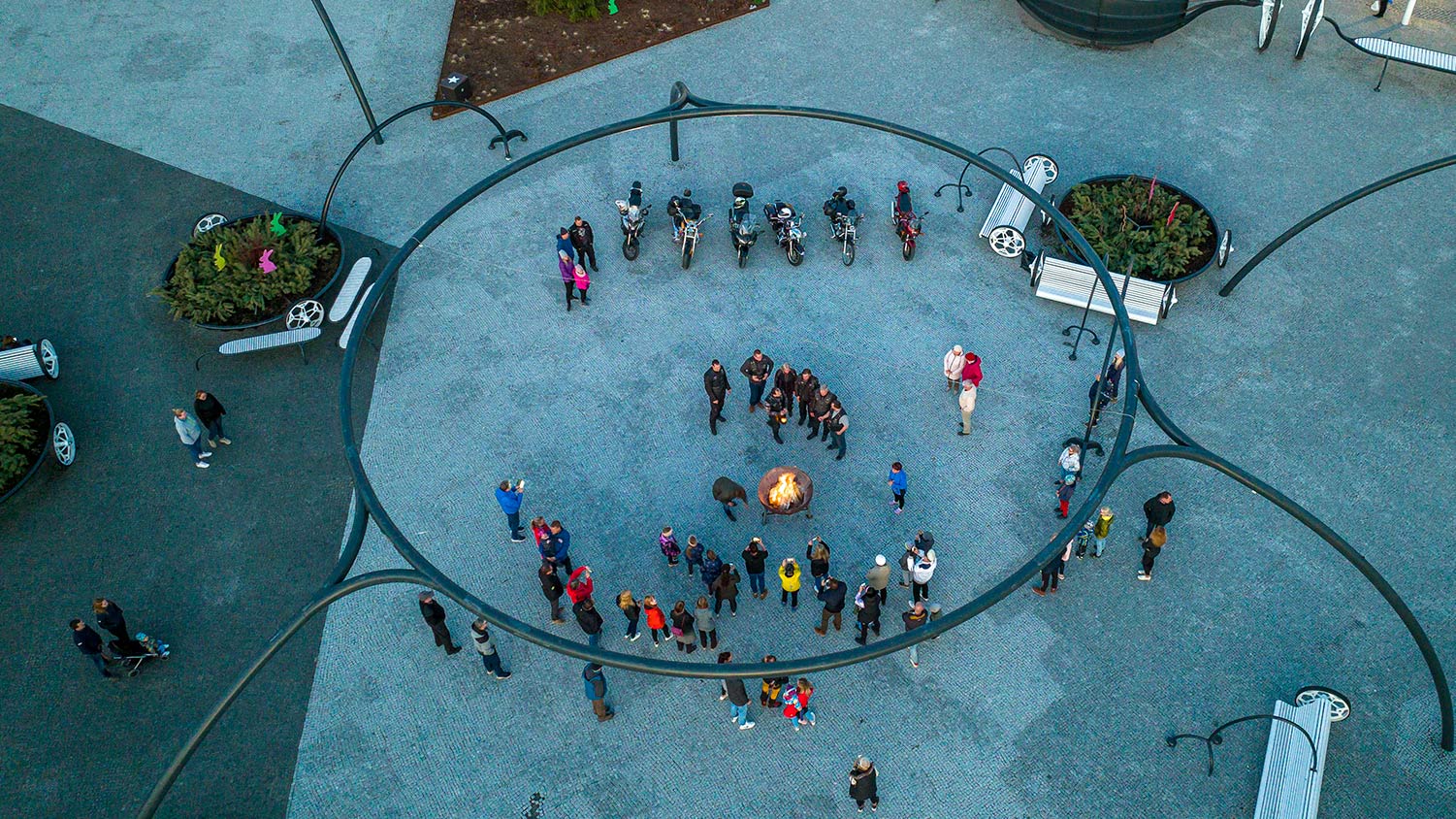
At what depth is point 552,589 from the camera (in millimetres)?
15562

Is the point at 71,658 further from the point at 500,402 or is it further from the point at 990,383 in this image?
the point at 990,383

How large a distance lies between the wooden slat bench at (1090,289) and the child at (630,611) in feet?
32.0

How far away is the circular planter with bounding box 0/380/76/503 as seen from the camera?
1761 cm

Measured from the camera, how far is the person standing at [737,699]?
14.2m

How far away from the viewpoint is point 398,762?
48.3 feet

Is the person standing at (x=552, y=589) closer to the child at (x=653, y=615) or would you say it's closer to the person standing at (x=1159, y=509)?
the child at (x=653, y=615)

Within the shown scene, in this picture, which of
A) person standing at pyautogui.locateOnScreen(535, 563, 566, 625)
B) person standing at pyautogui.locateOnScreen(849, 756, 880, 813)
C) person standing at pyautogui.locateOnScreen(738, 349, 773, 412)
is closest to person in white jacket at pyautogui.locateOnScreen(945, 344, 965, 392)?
person standing at pyautogui.locateOnScreen(738, 349, 773, 412)

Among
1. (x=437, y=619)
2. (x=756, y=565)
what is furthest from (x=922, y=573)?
(x=437, y=619)

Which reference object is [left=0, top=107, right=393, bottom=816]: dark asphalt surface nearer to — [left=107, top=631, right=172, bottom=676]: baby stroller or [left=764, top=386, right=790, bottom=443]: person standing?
[left=107, top=631, right=172, bottom=676]: baby stroller

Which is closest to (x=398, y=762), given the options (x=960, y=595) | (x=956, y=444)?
(x=960, y=595)

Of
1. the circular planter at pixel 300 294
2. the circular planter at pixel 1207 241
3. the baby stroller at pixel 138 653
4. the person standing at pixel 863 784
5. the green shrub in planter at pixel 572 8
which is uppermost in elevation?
the green shrub in planter at pixel 572 8

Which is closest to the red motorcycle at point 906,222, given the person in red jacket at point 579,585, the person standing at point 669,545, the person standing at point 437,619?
the person standing at point 669,545

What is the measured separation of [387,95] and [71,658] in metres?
14.4

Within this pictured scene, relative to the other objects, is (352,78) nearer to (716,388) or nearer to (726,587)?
(716,388)
